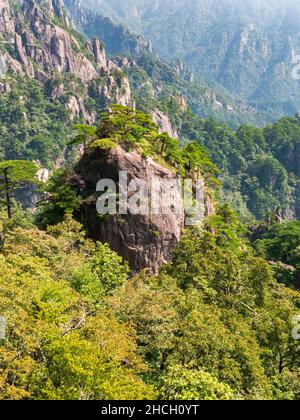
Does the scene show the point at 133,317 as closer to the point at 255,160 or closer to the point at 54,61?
the point at 255,160

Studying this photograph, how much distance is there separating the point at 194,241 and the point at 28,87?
10529 cm

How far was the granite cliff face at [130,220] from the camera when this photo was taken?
95.8 feet

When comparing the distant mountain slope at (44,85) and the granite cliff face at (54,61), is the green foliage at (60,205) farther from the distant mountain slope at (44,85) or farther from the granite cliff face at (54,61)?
the granite cliff face at (54,61)

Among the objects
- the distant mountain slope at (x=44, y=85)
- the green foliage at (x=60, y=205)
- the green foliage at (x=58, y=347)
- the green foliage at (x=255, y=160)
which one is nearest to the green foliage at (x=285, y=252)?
the green foliage at (x=60, y=205)

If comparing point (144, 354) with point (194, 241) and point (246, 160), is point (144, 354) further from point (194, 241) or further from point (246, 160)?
point (246, 160)

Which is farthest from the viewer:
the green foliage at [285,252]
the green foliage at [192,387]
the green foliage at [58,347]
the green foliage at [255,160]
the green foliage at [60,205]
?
the green foliage at [255,160]

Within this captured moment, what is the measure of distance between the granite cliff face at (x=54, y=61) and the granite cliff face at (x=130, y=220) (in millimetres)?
95240

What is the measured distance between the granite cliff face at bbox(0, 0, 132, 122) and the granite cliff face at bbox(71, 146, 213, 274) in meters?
95.2

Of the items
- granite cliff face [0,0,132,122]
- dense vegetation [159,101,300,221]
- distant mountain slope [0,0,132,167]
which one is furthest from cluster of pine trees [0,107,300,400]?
granite cliff face [0,0,132,122]

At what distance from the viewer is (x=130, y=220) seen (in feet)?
96.0

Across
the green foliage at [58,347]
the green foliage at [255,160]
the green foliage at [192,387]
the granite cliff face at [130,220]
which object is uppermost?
the green foliage at [255,160]

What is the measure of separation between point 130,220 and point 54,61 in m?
125

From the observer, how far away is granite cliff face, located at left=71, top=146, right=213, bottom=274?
1149 inches
